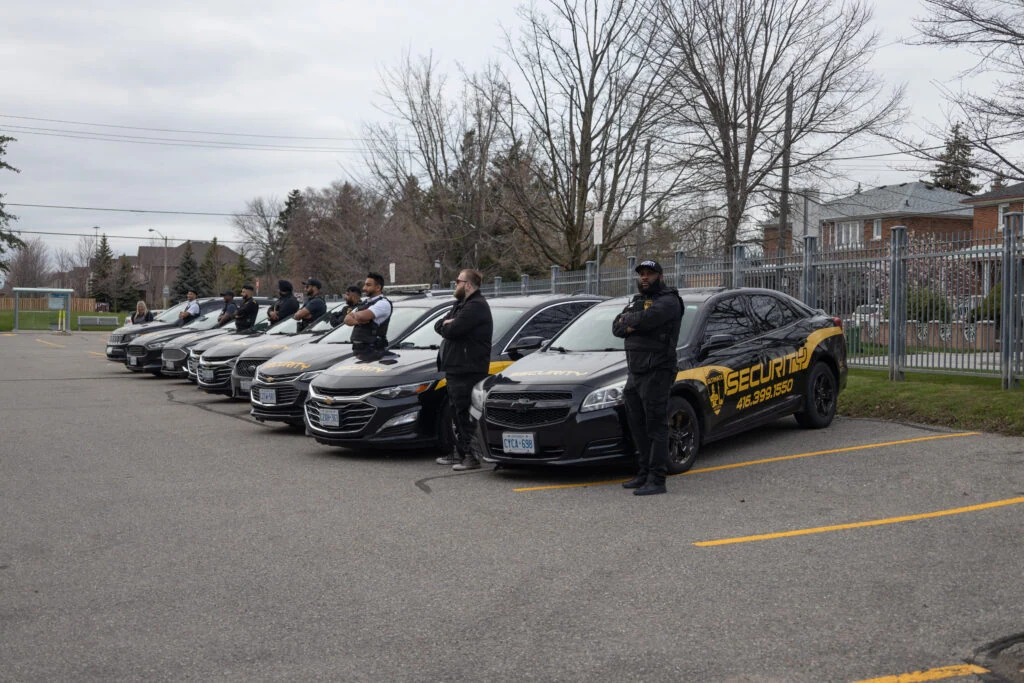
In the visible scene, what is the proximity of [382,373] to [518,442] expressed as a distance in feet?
7.27

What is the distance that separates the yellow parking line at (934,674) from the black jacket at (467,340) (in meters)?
5.56

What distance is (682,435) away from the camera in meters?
8.55

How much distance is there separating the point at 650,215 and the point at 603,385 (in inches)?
684

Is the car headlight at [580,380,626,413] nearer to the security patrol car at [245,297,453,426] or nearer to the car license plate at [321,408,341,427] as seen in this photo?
the car license plate at [321,408,341,427]

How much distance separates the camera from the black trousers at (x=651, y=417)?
25.3ft

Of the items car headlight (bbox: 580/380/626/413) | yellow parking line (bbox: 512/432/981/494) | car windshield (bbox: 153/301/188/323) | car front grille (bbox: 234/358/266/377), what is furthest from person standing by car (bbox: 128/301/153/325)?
car headlight (bbox: 580/380/626/413)

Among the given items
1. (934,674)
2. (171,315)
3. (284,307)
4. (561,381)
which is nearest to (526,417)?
(561,381)

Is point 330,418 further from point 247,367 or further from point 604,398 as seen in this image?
point 247,367

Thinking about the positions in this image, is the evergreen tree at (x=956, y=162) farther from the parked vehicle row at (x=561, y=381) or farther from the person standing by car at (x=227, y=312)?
the person standing by car at (x=227, y=312)

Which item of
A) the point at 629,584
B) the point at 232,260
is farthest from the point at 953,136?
the point at 232,260

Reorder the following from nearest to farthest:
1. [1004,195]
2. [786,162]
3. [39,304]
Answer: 1. [786,162]
2. [1004,195]
3. [39,304]

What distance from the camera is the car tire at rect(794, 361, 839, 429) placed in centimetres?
1034

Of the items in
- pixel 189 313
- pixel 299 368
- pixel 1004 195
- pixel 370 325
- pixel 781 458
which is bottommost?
pixel 781 458

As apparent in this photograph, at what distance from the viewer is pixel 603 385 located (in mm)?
8234
